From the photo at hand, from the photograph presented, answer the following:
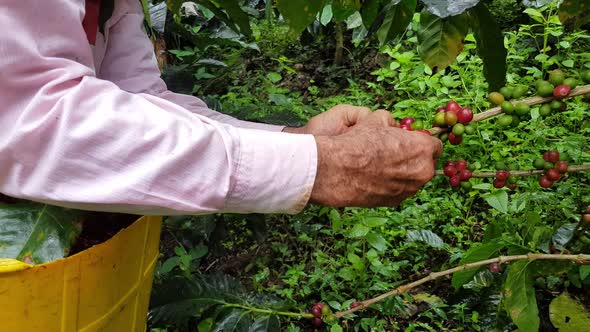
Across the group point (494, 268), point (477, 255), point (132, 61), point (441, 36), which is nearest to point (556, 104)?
point (441, 36)

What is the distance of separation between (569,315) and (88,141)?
1596 millimetres

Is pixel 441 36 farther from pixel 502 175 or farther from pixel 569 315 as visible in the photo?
pixel 569 315

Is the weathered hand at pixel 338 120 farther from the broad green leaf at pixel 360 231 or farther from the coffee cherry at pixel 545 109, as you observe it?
the broad green leaf at pixel 360 231

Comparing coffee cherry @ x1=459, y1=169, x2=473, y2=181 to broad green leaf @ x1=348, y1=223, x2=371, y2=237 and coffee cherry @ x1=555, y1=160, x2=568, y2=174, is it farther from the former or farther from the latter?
broad green leaf @ x1=348, y1=223, x2=371, y2=237

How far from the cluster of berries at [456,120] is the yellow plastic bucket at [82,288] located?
2.35 feet

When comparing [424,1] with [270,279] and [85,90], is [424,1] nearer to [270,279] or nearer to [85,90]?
[85,90]

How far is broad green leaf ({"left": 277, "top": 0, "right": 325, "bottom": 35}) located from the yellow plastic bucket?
564mm

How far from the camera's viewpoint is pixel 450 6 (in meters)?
1.22

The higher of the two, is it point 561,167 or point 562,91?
point 562,91

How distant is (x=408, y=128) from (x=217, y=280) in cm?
88

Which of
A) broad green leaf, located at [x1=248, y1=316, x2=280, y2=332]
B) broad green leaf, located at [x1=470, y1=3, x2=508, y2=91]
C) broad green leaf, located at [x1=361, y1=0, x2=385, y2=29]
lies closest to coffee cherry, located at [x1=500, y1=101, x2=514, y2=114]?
broad green leaf, located at [x1=470, y1=3, x2=508, y2=91]

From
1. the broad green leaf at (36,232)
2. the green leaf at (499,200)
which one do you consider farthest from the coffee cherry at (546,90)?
the broad green leaf at (36,232)

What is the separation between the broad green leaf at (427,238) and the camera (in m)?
2.38

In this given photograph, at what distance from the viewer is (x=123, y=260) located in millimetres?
1287
